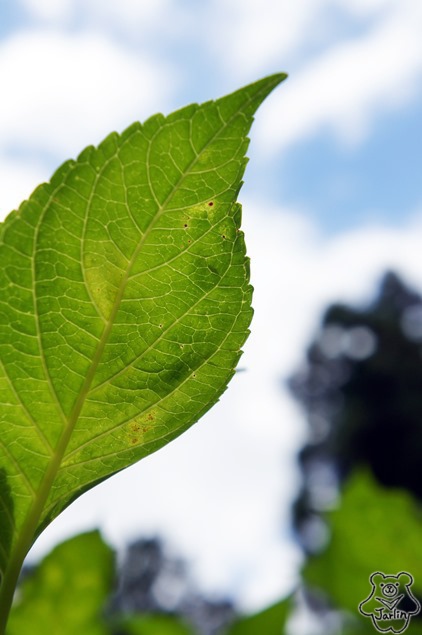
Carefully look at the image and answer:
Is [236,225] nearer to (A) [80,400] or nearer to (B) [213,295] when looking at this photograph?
(B) [213,295]

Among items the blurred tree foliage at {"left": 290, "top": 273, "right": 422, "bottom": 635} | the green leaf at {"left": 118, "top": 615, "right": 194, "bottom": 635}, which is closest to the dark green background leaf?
the green leaf at {"left": 118, "top": 615, "right": 194, "bottom": 635}

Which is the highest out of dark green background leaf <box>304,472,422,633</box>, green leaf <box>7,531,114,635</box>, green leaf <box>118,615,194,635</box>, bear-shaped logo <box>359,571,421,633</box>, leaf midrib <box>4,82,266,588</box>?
leaf midrib <box>4,82,266,588</box>

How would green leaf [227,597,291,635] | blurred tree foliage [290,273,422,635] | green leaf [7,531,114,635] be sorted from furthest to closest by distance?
blurred tree foliage [290,273,422,635] < green leaf [7,531,114,635] < green leaf [227,597,291,635]

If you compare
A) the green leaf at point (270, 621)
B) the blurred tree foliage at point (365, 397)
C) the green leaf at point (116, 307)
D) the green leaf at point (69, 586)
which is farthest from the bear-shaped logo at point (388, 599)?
the blurred tree foliage at point (365, 397)

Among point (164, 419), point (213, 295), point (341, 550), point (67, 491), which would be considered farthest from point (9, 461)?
point (341, 550)

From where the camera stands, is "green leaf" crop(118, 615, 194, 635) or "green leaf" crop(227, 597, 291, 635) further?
"green leaf" crop(118, 615, 194, 635)

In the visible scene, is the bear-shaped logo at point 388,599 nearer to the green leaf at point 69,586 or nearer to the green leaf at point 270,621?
the green leaf at point 270,621

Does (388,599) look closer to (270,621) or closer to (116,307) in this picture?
(270,621)

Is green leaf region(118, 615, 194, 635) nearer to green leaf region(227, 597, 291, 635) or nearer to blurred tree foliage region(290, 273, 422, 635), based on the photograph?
green leaf region(227, 597, 291, 635)

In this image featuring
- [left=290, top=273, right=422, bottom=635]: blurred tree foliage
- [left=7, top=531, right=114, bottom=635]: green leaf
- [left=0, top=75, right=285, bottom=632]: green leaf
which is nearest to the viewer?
[left=0, top=75, right=285, bottom=632]: green leaf
